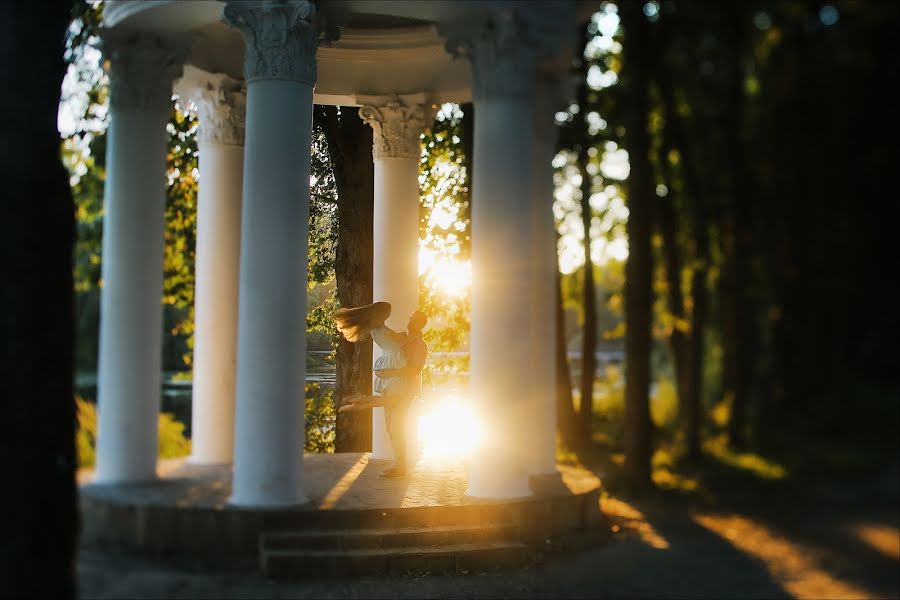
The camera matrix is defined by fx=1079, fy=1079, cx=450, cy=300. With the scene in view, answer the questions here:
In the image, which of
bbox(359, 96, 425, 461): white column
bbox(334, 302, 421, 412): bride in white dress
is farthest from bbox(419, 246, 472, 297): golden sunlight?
bbox(334, 302, 421, 412): bride in white dress

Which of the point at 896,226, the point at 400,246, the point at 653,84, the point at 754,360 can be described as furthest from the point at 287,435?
the point at 896,226

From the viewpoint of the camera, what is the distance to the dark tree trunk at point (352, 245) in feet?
65.4

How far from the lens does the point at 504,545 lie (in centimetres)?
1484

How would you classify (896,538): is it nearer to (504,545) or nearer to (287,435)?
(504,545)

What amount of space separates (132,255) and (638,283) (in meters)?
14.3

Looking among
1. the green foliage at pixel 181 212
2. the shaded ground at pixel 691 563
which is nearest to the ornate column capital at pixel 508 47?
the shaded ground at pixel 691 563

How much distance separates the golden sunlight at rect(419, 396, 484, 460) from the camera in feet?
66.2

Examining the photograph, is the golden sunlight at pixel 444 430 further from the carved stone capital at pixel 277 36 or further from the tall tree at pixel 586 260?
the tall tree at pixel 586 260

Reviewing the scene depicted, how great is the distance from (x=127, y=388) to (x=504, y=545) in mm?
6660

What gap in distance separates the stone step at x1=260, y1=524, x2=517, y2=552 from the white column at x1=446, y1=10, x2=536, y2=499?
46.3 inches

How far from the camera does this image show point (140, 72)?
17156 mm

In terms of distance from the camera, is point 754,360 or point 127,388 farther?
point 754,360

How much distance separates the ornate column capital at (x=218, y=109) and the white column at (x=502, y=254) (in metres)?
5.61

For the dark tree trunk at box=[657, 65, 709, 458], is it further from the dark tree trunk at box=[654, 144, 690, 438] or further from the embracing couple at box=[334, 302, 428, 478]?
the embracing couple at box=[334, 302, 428, 478]
